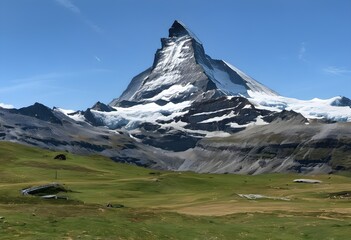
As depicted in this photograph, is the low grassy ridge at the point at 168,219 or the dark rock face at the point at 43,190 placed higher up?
the dark rock face at the point at 43,190

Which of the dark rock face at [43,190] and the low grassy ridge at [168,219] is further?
the dark rock face at [43,190]

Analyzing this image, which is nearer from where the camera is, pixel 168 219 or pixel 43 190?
pixel 168 219

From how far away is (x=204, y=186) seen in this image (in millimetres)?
133000

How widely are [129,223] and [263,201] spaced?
145 ft

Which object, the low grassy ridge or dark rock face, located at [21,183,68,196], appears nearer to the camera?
the low grassy ridge

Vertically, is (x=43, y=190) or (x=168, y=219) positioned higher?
(x=43, y=190)

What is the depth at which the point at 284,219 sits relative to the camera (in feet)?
190

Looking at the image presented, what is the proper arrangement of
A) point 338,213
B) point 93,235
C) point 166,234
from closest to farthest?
point 93,235
point 166,234
point 338,213

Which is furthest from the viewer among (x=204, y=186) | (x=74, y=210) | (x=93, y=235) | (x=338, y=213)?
(x=204, y=186)

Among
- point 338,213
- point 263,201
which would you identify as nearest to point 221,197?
point 263,201

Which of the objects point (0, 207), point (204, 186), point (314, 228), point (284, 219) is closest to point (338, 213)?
point (284, 219)

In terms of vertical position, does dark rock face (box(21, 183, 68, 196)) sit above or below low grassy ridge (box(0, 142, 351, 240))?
above

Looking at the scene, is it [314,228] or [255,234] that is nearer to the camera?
[255,234]

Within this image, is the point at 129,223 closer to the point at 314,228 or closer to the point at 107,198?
the point at 314,228
